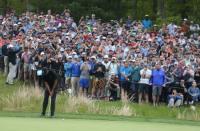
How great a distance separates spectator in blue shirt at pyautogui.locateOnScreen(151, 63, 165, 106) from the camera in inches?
1002

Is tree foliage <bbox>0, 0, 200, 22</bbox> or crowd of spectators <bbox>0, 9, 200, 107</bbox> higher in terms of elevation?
tree foliage <bbox>0, 0, 200, 22</bbox>

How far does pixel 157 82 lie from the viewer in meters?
25.6

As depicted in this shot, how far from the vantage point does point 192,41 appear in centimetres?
3167

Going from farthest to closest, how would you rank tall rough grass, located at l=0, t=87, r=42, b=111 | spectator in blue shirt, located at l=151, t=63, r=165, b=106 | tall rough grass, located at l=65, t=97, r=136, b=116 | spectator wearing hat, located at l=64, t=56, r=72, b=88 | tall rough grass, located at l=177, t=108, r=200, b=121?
spectator wearing hat, located at l=64, t=56, r=72, b=88 < spectator in blue shirt, located at l=151, t=63, r=165, b=106 < tall rough grass, located at l=177, t=108, r=200, b=121 < tall rough grass, located at l=0, t=87, r=42, b=111 < tall rough grass, located at l=65, t=97, r=136, b=116

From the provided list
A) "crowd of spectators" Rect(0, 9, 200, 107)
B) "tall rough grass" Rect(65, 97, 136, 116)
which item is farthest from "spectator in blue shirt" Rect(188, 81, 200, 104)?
"tall rough grass" Rect(65, 97, 136, 116)

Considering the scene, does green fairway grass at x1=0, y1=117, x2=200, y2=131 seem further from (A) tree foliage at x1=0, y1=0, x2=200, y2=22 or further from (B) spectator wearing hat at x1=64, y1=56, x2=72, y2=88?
(A) tree foliage at x1=0, y1=0, x2=200, y2=22

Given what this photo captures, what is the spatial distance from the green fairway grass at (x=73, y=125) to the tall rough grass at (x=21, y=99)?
4.65 m

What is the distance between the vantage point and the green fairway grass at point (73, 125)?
1584 cm

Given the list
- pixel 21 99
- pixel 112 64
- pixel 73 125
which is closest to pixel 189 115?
pixel 112 64

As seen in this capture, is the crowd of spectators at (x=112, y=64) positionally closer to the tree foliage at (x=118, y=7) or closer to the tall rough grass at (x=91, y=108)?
the tall rough grass at (x=91, y=108)

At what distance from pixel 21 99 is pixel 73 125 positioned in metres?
7.18

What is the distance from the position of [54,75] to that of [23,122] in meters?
2.05

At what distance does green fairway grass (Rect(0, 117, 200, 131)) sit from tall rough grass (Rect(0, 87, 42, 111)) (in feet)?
15.2

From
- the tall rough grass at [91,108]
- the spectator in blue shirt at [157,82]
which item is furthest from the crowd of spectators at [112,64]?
the tall rough grass at [91,108]
